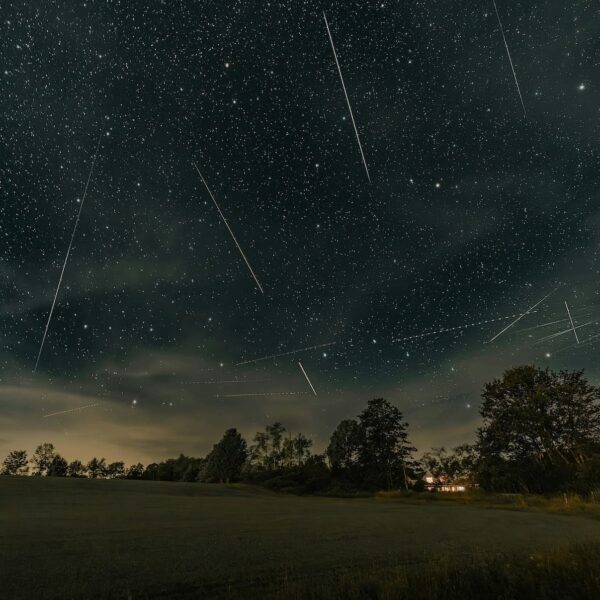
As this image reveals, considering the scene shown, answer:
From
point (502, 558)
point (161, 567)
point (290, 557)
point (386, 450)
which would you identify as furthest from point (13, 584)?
point (386, 450)

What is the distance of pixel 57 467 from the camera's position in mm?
116438

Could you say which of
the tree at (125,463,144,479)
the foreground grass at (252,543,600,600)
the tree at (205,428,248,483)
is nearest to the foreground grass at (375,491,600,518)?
the foreground grass at (252,543,600,600)

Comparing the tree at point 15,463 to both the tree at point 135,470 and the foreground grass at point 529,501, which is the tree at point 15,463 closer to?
the tree at point 135,470

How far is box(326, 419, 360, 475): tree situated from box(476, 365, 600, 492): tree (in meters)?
28.4

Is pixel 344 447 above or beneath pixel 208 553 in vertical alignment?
above

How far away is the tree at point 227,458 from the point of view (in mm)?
76312

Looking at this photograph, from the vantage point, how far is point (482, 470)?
4322 centimetres

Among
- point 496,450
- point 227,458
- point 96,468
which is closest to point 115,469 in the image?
point 96,468

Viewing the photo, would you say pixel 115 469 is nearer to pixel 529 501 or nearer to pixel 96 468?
pixel 96 468

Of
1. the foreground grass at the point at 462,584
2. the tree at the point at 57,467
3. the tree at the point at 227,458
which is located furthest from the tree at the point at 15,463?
the foreground grass at the point at 462,584

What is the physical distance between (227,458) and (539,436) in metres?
56.2

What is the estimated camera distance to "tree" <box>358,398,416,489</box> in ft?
205

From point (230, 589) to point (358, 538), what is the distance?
5496 millimetres

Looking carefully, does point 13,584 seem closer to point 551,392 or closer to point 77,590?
point 77,590
